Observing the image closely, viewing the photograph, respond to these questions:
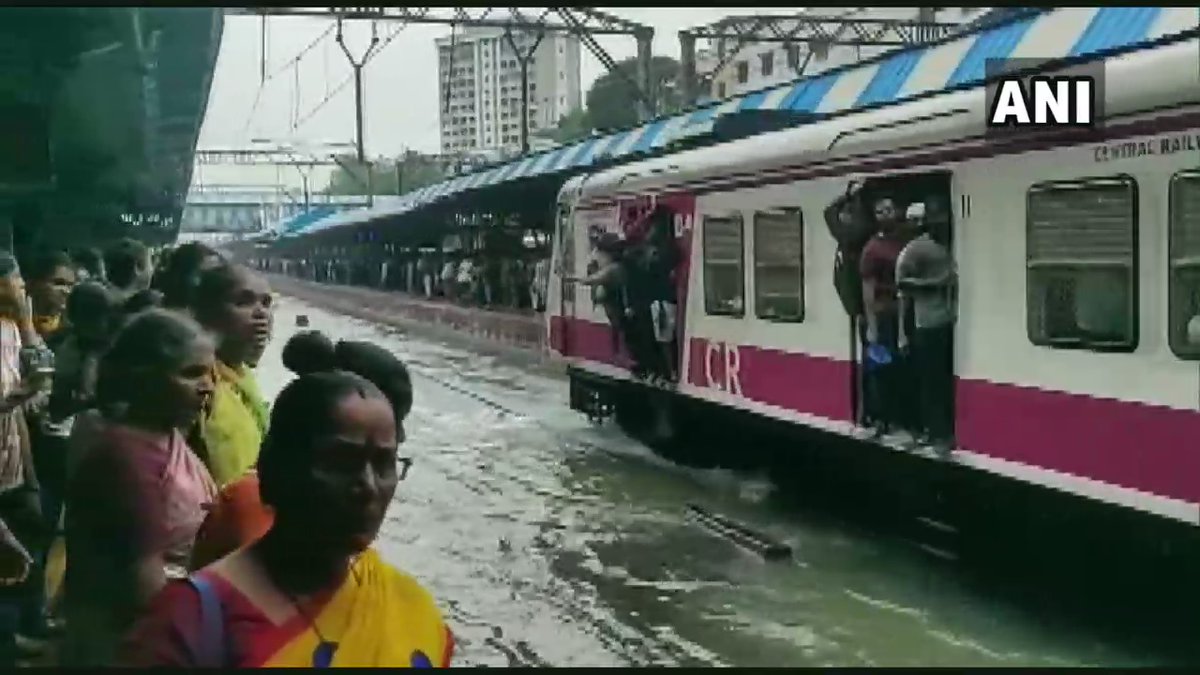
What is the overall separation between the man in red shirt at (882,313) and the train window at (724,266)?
2.05 meters

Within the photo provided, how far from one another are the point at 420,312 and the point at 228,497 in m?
9.13

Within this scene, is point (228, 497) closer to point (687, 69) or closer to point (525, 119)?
point (525, 119)

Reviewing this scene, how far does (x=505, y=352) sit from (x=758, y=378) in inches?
338

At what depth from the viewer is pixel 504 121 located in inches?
767

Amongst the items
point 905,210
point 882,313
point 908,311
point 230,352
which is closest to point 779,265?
point 882,313

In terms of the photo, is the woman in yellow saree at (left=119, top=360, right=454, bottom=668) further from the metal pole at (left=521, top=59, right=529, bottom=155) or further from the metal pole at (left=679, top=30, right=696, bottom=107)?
the metal pole at (left=679, top=30, right=696, bottom=107)

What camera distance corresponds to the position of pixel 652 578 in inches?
344

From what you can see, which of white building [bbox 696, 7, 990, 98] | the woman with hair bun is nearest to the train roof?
the woman with hair bun

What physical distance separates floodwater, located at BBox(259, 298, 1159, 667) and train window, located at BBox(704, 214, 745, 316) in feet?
4.76

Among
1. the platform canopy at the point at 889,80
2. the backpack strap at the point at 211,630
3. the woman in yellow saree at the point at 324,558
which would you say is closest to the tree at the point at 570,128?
the platform canopy at the point at 889,80

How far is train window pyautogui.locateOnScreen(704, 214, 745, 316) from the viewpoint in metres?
11.1

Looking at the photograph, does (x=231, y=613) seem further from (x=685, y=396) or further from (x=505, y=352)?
(x=505, y=352)

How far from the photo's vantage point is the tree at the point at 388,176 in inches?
413

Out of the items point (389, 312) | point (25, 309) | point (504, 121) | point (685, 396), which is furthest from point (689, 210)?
point (504, 121)
